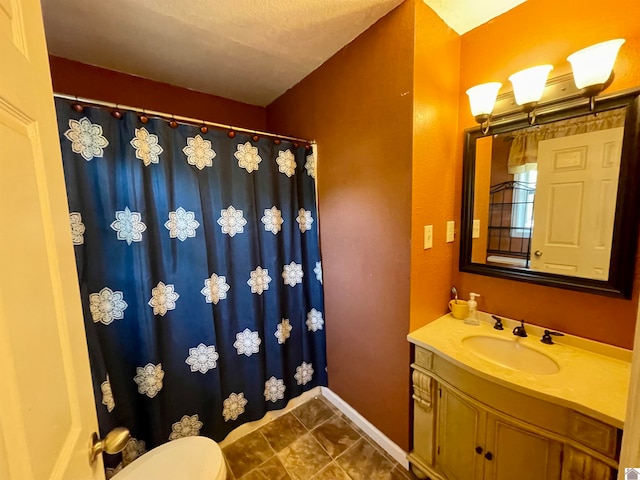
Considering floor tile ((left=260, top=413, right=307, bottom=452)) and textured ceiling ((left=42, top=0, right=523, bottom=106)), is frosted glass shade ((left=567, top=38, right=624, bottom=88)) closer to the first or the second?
textured ceiling ((left=42, top=0, right=523, bottom=106))

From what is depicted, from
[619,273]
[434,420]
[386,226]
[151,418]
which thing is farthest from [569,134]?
[151,418]

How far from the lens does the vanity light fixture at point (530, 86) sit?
1.12 m

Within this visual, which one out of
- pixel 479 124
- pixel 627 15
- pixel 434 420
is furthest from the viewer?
pixel 479 124

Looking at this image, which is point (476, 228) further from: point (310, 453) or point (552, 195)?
point (310, 453)

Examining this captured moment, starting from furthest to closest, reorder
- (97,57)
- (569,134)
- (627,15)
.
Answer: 1. (97,57)
2. (569,134)
3. (627,15)

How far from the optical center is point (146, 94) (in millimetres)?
1829

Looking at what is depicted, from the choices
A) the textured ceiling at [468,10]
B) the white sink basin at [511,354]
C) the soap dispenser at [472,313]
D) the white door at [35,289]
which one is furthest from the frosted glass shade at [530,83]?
the white door at [35,289]

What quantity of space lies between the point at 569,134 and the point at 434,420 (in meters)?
1.48

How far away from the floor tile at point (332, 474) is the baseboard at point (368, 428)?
28 centimetres

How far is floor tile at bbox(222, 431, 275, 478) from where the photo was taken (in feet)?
4.94

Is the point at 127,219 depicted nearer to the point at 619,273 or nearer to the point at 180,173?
the point at 180,173

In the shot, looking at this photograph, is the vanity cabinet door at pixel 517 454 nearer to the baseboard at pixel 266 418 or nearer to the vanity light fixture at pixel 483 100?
the baseboard at pixel 266 418

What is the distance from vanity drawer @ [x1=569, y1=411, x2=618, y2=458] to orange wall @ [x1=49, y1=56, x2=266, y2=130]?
2569mm

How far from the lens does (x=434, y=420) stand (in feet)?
4.30
